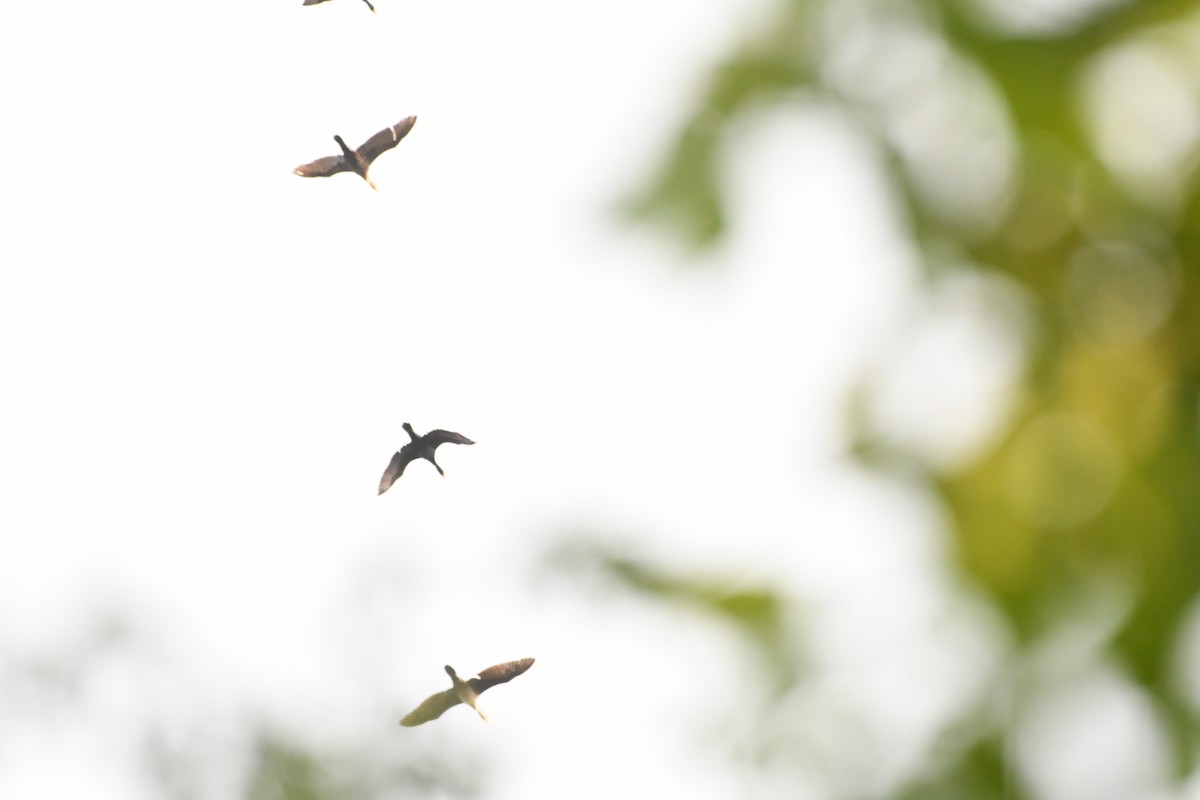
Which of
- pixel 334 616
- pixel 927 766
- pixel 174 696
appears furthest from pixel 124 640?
pixel 927 766

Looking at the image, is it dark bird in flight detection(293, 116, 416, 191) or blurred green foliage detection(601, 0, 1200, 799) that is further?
dark bird in flight detection(293, 116, 416, 191)

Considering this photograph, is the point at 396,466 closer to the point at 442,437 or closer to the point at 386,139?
the point at 442,437

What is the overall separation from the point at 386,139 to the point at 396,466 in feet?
1.73

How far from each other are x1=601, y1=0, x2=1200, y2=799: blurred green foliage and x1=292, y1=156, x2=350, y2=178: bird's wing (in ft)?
2.66

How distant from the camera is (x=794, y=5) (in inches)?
43.9

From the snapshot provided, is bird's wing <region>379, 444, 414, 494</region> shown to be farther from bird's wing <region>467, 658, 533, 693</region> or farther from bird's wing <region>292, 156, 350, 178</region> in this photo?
bird's wing <region>292, 156, 350, 178</region>

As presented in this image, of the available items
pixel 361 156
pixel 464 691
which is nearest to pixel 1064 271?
pixel 464 691

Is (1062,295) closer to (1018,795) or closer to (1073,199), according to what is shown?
(1073,199)

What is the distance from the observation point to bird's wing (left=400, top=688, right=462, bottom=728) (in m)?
1.44

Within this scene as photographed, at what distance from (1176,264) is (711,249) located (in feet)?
1.32

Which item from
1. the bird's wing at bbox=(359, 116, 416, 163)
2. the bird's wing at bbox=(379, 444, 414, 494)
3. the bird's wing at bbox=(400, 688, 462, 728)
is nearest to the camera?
the bird's wing at bbox=(400, 688, 462, 728)

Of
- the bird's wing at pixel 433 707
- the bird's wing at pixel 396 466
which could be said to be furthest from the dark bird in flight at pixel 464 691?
the bird's wing at pixel 396 466

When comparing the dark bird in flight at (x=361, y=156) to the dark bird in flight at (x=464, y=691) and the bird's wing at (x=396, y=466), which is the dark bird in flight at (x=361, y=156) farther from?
the dark bird in flight at (x=464, y=691)

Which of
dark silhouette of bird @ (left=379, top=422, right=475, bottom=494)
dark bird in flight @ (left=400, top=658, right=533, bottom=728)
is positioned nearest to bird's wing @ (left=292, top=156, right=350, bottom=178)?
dark silhouette of bird @ (left=379, top=422, right=475, bottom=494)
